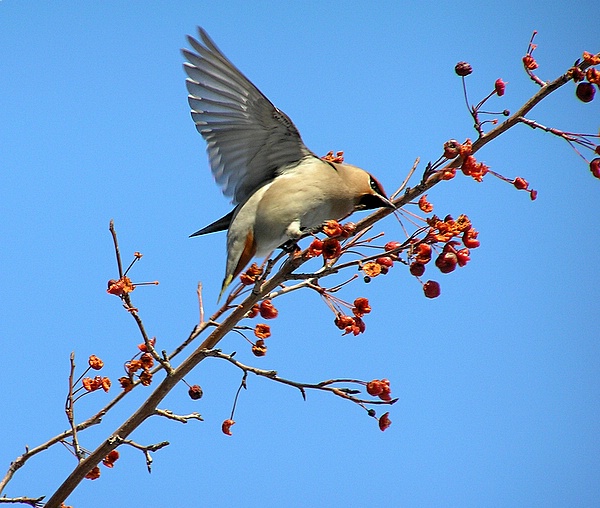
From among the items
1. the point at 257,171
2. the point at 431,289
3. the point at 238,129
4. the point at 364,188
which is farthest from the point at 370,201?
the point at 431,289

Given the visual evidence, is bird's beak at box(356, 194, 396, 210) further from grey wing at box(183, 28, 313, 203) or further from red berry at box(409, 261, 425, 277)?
red berry at box(409, 261, 425, 277)

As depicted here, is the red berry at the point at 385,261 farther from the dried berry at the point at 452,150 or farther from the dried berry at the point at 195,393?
the dried berry at the point at 195,393

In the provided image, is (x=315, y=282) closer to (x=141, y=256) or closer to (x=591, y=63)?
(x=141, y=256)

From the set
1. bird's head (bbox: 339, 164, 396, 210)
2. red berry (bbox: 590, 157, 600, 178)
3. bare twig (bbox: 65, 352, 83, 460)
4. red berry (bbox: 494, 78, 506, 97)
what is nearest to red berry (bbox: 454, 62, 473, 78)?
red berry (bbox: 494, 78, 506, 97)

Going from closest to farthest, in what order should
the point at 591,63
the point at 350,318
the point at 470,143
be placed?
the point at 591,63
the point at 470,143
the point at 350,318

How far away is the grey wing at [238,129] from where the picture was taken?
12.0ft

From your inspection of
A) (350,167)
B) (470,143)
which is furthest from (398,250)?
(350,167)

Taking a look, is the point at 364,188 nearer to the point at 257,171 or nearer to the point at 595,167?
the point at 257,171

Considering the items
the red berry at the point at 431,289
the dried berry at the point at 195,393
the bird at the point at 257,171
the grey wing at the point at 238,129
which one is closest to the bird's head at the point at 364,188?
the bird at the point at 257,171

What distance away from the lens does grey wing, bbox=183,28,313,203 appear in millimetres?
3654

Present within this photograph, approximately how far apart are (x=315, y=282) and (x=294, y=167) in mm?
1343

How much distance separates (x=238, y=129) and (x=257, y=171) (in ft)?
0.76

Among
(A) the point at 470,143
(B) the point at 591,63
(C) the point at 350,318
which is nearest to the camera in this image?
(B) the point at 591,63

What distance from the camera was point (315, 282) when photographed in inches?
101
